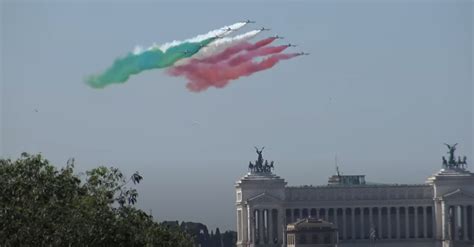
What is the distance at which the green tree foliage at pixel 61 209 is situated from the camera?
119688 mm

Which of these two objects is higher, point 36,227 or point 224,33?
point 224,33

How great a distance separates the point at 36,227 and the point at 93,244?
670 cm

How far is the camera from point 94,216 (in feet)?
419


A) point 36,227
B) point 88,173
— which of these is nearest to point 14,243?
point 36,227

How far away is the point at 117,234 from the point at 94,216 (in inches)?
151

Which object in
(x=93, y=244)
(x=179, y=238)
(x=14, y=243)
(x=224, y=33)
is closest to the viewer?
(x=14, y=243)

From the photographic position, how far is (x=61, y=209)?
124812mm

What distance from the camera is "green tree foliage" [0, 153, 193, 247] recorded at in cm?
11969

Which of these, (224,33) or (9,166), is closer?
(9,166)

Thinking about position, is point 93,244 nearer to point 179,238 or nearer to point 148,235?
point 148,235

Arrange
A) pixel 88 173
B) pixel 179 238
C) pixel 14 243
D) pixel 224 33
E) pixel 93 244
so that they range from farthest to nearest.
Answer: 1. pixel 224 33
2. pixel 179 238
3. pixel 88 173
4. pixel 93 244
5. pixel 14 243

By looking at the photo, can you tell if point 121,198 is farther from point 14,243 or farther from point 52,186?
point 14,243

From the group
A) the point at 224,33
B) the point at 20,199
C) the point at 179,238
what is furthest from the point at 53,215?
the point at 224,33

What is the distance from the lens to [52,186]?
12950 centimetres
